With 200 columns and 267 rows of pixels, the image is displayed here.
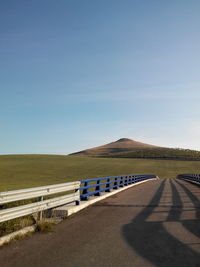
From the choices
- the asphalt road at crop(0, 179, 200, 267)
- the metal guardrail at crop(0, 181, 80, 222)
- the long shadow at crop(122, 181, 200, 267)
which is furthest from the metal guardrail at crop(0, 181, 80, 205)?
the long shadow at crop(122, 181, 200, 267)

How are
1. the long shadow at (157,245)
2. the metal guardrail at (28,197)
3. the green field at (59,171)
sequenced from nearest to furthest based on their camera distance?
the long shadow at (157,245), the metal guardrail at (28,197), the green field at (59,171)

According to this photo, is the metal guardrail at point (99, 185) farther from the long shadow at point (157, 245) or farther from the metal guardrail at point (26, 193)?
the long shadow at point (157, 245)

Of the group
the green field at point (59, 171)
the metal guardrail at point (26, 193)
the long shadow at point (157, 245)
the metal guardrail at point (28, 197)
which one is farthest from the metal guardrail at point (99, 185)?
the green field at point (59, 171)

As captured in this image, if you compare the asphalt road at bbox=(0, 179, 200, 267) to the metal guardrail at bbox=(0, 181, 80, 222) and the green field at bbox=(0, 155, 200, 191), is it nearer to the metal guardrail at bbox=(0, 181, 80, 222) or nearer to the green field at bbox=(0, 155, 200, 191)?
the metal guardrail at bbox=(0, 181, 80, 222)

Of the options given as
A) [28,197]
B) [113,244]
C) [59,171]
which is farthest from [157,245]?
[59,171]

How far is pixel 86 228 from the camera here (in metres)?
7.89

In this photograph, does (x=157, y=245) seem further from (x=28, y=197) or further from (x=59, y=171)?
(x=59, y=171)

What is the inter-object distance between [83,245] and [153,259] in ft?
5.16

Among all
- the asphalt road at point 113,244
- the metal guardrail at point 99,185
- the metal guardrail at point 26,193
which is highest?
the metal guardrail at point 26,193

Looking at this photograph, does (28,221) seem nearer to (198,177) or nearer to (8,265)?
(8,265)

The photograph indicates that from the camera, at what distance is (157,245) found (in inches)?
245

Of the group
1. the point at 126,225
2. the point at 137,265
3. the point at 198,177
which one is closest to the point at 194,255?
the point at 137,265

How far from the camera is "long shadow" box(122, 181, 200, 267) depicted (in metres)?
5.26

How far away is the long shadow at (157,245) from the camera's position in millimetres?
5258
